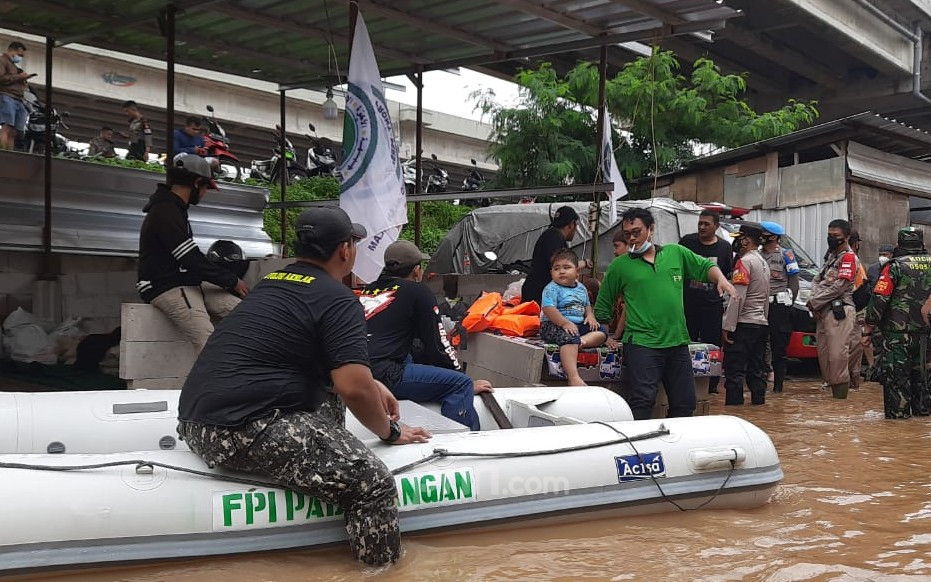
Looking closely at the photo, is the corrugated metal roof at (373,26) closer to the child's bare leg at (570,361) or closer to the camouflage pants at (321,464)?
the child's bare leg at (570,361)

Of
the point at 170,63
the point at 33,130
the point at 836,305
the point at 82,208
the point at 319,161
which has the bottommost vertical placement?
the point at 836,305

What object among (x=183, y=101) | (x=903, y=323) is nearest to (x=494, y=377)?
(x=903, y=323)

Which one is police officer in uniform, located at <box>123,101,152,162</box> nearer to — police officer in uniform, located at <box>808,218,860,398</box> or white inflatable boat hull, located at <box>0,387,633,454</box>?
police officer in uniform, located at <box>808,218,860,398</box>

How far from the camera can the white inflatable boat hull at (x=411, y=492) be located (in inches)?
140

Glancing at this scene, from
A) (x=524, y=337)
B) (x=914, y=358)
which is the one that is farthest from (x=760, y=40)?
(x=524, y=337)

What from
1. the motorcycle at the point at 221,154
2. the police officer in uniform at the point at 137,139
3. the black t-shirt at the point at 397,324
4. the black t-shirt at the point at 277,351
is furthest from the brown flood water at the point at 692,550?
the police officer in uniform at the point at 137,139

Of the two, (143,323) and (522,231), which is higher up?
(522,231)

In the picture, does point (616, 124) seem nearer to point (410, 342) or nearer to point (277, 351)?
point (410, 342)

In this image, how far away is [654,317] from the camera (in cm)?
618

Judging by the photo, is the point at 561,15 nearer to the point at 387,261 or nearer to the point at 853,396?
the point at 387,261

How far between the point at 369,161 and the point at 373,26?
254 centimetres

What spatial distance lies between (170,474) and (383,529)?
934 mm

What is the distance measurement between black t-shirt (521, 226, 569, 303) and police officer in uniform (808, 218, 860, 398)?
2952mm

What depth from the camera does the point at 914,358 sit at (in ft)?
26.0
